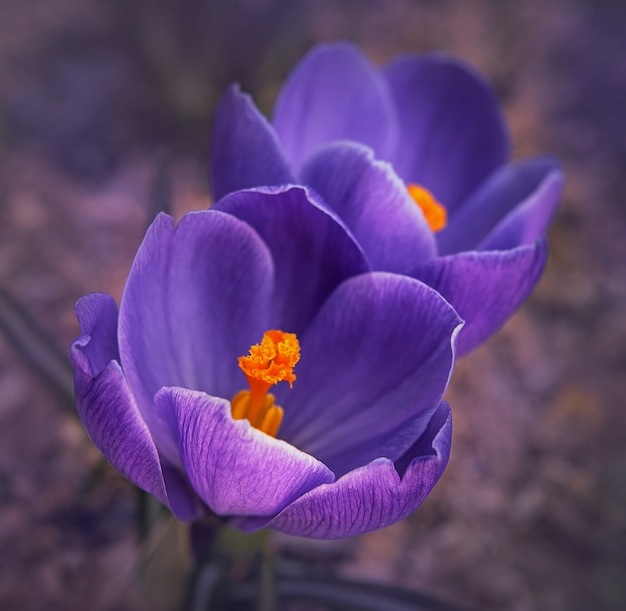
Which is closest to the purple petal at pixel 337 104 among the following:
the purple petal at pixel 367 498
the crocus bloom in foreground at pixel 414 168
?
the crocus bloom in foreground at pixel 414 168

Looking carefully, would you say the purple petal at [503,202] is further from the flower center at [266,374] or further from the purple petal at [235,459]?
the purple petal at [235,459]

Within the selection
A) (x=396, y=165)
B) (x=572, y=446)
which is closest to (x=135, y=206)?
(x=396, y=165)

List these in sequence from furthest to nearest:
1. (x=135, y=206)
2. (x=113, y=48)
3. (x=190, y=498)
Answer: (x=113, y=48) < (x=135, y=206) < (x=190, y=498)

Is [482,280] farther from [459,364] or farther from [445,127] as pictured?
[459,364]

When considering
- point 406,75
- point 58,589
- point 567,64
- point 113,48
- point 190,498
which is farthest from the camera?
point 567,64

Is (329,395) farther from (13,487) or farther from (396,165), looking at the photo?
(13,487)

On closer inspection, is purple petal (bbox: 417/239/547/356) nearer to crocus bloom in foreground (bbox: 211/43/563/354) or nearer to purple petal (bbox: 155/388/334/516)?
crocus bloom in foreground (bbox: 211/43/563/354)
